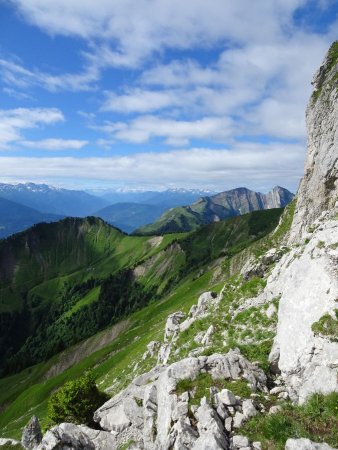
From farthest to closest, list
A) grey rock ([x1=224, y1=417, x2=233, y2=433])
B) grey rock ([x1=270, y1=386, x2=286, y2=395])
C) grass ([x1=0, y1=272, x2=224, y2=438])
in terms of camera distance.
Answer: grass ([x1=0, y1=272, x2=224, y2=438]) < grey rock ([x1=270, y1=386, x2=286, y2=395]) < grey rock ([x1=224, y1=417, x2=233, y2=433])

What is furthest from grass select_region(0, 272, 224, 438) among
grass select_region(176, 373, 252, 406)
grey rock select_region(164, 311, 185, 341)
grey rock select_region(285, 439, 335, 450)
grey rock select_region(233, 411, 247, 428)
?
grey rock select_region(285, 439, 335, 450)

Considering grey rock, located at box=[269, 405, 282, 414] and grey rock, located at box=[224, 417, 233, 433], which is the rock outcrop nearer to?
grey rock, located at box=[224, 417, 233, 433]

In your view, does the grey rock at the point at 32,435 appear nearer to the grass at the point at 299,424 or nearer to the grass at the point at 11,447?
the grass at the point at 11,447

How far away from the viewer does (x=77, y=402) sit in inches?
1249

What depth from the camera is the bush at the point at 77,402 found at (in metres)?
30.6

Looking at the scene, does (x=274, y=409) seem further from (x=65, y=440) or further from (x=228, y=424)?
(x=65, y=440)

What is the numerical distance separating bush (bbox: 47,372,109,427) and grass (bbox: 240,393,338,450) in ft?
59.1

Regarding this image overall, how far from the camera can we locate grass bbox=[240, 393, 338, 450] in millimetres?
15133

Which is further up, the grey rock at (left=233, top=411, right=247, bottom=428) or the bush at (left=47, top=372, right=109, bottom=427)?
the grey rock at (left=233, top=411, right=247, bottom=428)

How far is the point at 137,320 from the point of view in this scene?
179 metres

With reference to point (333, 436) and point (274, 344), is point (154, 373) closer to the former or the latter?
point (274, 344)

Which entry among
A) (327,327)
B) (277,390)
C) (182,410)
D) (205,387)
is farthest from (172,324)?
(327,327)

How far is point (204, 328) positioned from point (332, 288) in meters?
18.8

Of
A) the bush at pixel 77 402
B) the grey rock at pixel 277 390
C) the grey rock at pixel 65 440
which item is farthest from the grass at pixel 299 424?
the bush at pixel 77 402
